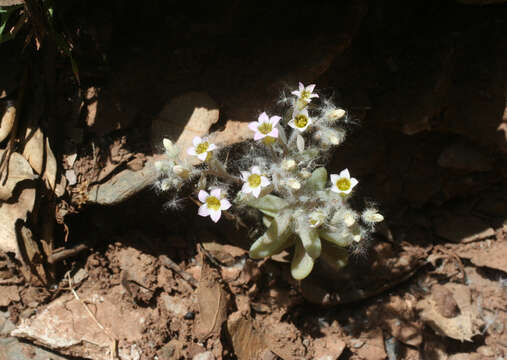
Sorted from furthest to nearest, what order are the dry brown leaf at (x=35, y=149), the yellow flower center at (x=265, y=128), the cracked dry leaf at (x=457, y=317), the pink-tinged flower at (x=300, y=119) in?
the cracked dry leaf at (x=457, y=317) → the dry brown leaf at (x=35, y=149) → the pink-tinged flower at (x=300, y=119) → the yellow flower center at (x=265, y=128)

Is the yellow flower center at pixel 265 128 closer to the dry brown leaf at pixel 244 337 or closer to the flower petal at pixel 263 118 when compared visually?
the flower petal at pixel 263 118

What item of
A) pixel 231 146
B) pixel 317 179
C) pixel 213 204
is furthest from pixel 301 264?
pixel 231 146

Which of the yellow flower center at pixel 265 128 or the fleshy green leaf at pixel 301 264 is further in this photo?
the fleshy green leaf at pixel 301 264

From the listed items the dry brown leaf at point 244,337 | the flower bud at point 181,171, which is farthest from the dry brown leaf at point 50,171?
the dry brown leaf at point 244,337

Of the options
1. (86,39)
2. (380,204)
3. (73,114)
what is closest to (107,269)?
(73,114)

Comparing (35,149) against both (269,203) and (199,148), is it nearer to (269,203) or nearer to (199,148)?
(199,148)

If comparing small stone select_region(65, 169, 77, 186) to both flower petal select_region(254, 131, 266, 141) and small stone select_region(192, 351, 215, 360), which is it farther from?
small stone select_region(192, 351, 215, 360)
